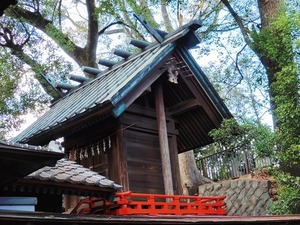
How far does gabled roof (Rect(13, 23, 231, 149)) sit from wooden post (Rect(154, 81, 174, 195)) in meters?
0.68

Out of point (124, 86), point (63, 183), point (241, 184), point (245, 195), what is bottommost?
point (63, 183)

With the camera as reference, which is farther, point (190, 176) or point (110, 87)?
point (190, 176)

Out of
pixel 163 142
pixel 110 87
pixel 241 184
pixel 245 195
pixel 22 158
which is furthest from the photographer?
pixel 241 184

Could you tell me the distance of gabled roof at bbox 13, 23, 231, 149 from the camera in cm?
891

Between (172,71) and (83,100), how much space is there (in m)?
2.56

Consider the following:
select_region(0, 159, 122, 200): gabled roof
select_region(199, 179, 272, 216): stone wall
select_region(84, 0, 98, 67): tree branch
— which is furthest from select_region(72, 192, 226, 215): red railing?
select_region(84, 0, 98, 67): tree branch

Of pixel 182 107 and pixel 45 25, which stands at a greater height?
pixel 45 25

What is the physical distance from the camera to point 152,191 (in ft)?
33.9

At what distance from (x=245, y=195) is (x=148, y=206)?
7.00 metres

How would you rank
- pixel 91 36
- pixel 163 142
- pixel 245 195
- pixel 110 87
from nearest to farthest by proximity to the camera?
pixel 163 142, pixel 110 87, pixel 245 195, pixel 91 36

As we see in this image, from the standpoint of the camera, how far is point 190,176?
1886 cm

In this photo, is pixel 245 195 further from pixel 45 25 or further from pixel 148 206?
pixel 45 25

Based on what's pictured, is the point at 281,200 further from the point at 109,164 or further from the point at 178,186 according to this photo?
the point at 109,164

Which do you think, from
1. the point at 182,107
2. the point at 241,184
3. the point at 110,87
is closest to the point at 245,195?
the point at 241,184
